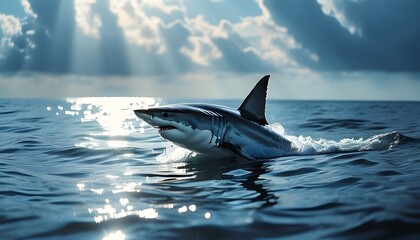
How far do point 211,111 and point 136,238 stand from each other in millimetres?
5852

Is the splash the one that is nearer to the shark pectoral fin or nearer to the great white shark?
the great white shark

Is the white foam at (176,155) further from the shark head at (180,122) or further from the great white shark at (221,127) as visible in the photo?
the shark head at (180,122)

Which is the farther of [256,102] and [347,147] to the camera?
[347,147]

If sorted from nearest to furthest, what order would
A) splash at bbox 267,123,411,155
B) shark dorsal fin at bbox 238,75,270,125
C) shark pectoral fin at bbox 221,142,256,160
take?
shark pectoral fin at bbox 221,142,256,160 → shark dorsal fin at bbox 238,75,270,125 → splash at bbox 267,123,411,155

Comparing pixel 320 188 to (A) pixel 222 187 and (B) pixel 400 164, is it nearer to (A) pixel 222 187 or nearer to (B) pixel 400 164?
(A) pixel 222 187

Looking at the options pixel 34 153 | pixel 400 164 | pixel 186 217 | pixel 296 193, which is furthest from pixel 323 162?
pixel 34 153

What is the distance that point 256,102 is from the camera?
35.0ft

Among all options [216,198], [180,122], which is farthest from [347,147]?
[216,198]

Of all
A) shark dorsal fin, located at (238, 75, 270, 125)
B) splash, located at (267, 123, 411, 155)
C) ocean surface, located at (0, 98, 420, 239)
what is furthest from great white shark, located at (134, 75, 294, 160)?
splash, located at (267, 123, 411, 155)

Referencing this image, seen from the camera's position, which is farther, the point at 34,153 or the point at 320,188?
the point at 34,153

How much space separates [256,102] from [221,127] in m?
1.41

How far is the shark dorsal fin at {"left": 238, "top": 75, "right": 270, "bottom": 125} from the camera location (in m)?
10.6

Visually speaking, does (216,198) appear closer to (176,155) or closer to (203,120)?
(203,120)

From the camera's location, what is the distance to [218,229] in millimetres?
4375
